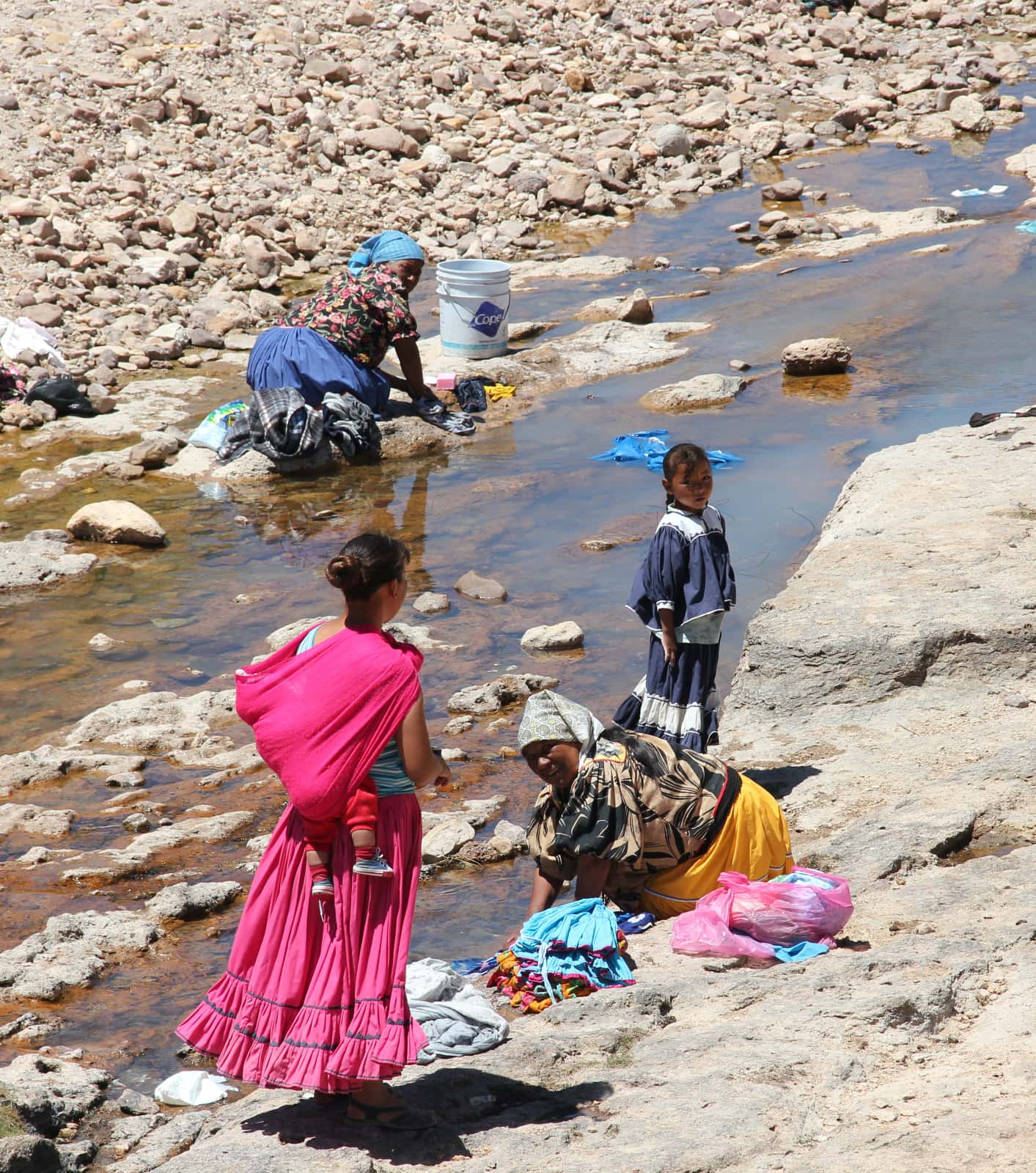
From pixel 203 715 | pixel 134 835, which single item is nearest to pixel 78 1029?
pixel 134 835

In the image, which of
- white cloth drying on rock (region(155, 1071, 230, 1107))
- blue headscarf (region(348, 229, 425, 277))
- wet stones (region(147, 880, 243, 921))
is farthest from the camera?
blue headscarf (region(348, 229, 425, 277))

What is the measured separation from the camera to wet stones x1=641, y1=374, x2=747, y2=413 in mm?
8938

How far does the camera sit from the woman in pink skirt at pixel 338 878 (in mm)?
2615

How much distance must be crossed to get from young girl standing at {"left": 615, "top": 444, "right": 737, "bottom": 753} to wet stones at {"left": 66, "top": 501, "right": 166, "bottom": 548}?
3917 millimetres

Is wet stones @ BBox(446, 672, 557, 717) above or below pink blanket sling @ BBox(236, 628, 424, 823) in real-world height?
below

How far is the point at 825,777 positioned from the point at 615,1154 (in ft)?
6.64

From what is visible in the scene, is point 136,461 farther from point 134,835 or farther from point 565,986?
point 565,986

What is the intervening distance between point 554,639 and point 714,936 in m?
2.77

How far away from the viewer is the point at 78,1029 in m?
3.49

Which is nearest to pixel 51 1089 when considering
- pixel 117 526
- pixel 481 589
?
pixel 481 589

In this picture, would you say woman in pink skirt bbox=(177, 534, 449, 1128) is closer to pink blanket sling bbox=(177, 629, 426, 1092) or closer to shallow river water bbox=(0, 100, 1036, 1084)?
pink blanket sling bbox=(177, 629, 426, 1092)

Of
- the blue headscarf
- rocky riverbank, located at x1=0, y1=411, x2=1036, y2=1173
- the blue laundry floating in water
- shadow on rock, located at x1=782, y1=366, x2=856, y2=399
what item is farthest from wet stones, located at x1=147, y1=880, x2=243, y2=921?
shadow on rock, located at x1=782, y1=366, x2=856, y2=399

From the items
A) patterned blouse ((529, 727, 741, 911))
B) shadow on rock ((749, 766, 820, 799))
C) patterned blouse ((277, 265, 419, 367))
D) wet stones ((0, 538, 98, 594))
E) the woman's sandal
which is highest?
patterned blouse ((277, 265, 419, 367))

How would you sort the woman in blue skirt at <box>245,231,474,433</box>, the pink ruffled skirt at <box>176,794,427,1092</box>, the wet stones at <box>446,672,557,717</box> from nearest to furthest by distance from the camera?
the pink ruffled skirt at <box>176,794,427,1092</box>
the wet stones at <box>446,672,557,717</box>
the woman in blue skirt at <box>245,231,474,433</box>
